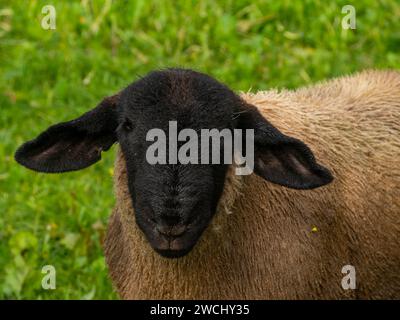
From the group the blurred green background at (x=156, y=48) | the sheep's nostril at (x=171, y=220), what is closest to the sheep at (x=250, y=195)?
the sheep's nostril at (x=171, y=220)

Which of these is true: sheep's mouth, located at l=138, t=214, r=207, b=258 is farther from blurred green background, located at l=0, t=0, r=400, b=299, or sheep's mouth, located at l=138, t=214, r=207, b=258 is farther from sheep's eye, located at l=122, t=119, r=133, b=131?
blurred green background, located at l=0, t=0, r=400, b=299

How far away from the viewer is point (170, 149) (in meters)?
5.53

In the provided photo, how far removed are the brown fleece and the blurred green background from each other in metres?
2.67

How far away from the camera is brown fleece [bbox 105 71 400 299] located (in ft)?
20.2

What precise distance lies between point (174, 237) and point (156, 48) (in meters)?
5.41

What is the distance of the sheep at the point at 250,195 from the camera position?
5684mm

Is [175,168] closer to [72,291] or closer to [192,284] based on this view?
[192,284]

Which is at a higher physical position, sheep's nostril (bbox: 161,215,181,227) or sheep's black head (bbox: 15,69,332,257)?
sheep's black head (bbox: 15,69,332,257)

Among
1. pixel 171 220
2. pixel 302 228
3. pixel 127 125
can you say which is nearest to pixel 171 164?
pixel 171 220

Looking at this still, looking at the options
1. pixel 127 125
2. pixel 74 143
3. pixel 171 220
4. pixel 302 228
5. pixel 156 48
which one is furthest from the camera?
pixel 156 48

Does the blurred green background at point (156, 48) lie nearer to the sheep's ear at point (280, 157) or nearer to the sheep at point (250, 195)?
the sheep at point (250, 195)

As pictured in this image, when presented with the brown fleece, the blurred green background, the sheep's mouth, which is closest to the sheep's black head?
the sheep's mouth

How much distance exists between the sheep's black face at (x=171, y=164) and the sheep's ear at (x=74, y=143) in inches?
5.1

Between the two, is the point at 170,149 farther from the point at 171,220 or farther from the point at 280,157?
the point at 280,157
